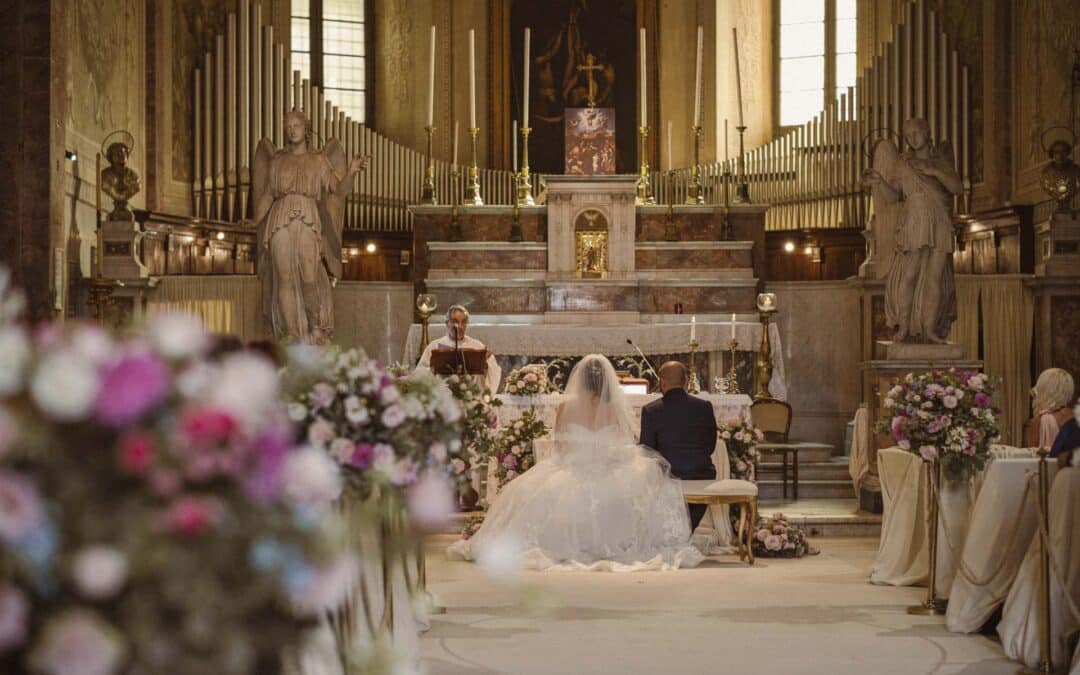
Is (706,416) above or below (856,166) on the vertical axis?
below

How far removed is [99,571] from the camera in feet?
5.88

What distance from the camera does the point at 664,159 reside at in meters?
21.8

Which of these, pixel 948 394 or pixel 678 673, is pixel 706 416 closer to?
pixel 948 394

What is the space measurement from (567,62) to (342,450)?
60.5 feet

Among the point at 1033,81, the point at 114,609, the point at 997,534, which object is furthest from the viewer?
the point at 1033,81

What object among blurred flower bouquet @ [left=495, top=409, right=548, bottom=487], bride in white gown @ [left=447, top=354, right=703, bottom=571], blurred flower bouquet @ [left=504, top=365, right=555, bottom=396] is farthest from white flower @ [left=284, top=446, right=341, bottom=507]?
blurred flower bouquet @ [left=504, top=365, right=555, bottom=396]

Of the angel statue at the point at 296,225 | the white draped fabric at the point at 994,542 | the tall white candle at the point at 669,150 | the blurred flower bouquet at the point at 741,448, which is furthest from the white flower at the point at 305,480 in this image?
the tall white candle at the point at 669,150

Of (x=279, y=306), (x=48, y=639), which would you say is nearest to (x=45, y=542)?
(x=48, y=639)

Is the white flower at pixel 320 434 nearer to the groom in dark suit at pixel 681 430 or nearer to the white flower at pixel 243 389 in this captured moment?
the white flower at pixel 243 389

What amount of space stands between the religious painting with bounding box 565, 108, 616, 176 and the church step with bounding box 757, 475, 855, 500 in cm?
610

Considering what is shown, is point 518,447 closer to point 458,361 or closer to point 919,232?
point 458,361

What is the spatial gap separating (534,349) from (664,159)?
6.66 m

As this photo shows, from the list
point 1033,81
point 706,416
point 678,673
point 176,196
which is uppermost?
point 1033,81

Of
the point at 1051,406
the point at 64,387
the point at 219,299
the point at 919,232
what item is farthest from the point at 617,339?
the point at 64,387
